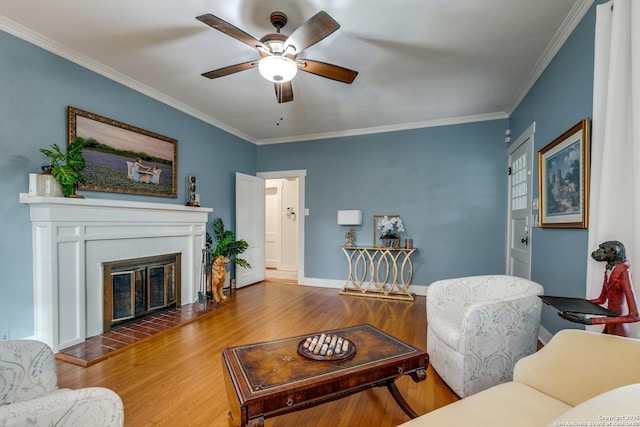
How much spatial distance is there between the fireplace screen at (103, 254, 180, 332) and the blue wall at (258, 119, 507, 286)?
2.31 metres

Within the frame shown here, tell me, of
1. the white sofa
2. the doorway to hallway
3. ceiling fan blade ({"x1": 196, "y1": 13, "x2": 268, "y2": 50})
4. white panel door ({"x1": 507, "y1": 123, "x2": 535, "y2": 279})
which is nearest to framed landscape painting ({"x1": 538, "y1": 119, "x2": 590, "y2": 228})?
white panel door ({"x1": 507, "y1": 123, "x2": 535, "y2": 279})

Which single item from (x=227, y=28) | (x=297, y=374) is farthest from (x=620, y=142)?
(x=227, y=28)

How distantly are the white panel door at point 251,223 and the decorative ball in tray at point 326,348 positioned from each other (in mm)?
3429

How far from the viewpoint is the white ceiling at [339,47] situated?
205 cm

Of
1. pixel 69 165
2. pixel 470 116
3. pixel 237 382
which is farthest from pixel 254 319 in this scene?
pixel 470 116

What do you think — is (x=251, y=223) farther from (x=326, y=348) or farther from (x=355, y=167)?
(x=326, y=348)

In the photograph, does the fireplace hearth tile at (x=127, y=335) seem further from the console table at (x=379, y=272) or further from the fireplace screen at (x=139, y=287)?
the console table at (x=379, y=272)

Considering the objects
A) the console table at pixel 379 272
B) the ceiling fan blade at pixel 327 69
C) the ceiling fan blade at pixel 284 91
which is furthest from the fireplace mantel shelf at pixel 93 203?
the console table at pixel 379 272

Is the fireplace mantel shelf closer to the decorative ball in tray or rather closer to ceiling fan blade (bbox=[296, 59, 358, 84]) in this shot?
ceiling fan blade (bbox=[296, 59, 358, 84])

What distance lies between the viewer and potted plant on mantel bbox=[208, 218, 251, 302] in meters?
3.88

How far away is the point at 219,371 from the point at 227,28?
248cm

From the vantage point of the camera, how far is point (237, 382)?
1.28 metres

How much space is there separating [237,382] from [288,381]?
233mm

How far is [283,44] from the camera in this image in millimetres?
2061
